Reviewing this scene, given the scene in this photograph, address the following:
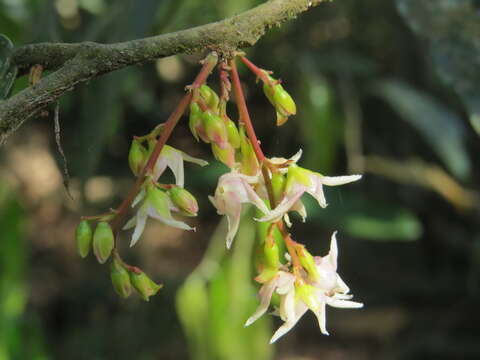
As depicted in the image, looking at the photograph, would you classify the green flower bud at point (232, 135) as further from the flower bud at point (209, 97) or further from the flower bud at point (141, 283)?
the flower bud at point (141, 283)

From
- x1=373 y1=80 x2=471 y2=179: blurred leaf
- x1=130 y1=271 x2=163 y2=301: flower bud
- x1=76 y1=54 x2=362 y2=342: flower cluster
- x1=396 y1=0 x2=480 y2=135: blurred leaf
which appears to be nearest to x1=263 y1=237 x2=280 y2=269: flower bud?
x1=76 y1=54 x2=362 y2=342: flower cluster

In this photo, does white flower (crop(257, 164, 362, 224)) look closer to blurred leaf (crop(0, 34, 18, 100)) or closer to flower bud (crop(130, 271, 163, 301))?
flower bud (crop(130, 271, 163, 301))

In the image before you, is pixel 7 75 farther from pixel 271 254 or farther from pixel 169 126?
pixel 271 254

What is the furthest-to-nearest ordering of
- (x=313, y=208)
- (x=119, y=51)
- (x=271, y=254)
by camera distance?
(x=313, y=208) < (x=271, y=254) < (x=119, y=51)

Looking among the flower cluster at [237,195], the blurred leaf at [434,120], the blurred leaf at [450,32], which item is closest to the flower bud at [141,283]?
the flower cluster at [237,195]

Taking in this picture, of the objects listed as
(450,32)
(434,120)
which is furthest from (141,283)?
(434,120)
